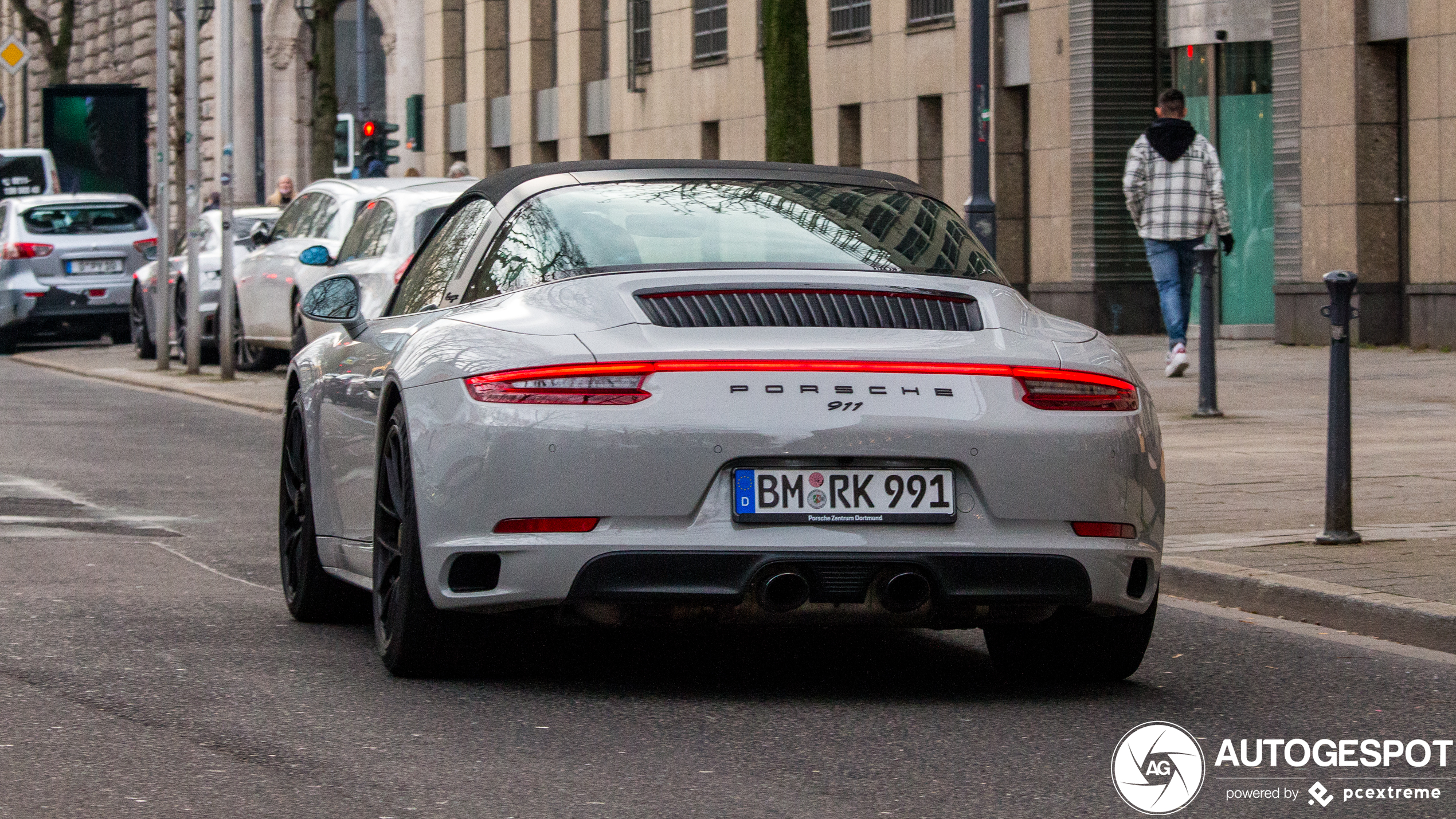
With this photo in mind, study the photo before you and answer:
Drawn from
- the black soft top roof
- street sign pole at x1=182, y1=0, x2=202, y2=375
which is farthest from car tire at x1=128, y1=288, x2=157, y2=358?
the black soft top roof

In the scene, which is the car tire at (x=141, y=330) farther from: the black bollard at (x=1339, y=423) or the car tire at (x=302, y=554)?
the black bollard at (x=1339, y=423)

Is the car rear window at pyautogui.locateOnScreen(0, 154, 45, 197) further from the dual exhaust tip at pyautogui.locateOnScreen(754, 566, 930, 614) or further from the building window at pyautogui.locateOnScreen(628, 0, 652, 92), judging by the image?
the dual exhaust tip at pyautogui.locateOnScreen(754, 566, 930, 614)

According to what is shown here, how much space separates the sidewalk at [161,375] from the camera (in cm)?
1933

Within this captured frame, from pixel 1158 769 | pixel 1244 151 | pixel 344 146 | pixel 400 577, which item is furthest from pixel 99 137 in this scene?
pixel 1158 769

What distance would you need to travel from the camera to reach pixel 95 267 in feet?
92.6

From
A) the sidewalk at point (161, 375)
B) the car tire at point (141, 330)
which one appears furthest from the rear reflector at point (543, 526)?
the car tire at point (141, 330)

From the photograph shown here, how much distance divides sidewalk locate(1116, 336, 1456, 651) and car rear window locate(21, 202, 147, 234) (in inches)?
584

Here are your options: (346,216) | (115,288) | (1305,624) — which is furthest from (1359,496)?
(115,288)

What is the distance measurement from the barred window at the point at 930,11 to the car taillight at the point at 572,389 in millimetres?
22667

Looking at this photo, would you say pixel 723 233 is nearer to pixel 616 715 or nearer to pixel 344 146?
pixel 616 715

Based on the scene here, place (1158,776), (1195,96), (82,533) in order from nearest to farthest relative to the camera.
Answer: (1158,776) < (82,533) < (1195,96)

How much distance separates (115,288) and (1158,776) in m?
24.6

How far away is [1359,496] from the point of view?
33.5ft

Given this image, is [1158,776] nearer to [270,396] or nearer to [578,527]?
[578,527]
